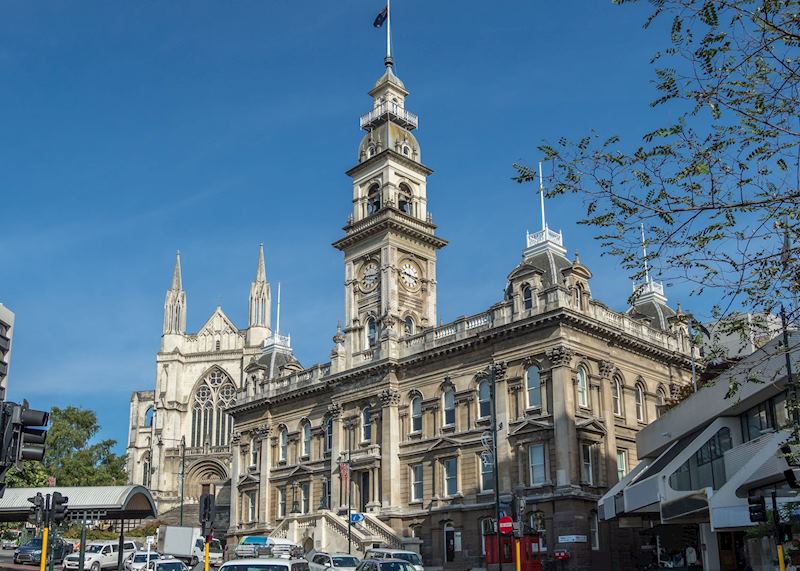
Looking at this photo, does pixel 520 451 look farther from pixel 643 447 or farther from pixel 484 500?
pixel 643 447

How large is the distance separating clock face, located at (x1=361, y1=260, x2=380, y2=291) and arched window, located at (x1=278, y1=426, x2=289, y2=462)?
474 inches

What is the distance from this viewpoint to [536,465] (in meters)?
47.0

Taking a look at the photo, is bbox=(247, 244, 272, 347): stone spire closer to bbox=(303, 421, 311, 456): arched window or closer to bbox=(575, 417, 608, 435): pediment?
bbox=(303, 421, 311, 456): arched window

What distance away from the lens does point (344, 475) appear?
5441 cm

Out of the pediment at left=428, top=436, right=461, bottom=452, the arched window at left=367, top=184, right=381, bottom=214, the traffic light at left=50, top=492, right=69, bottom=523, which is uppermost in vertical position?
the arched window at left=367, top=184, right=381, bottom=214

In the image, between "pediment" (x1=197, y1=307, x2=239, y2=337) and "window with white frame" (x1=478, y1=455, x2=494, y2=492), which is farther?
"pediment" (x1=197, y1=307, x2=239, y2=337)

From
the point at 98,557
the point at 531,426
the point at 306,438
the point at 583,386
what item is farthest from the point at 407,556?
the point at 306,438

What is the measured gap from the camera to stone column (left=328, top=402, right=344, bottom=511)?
5697cm

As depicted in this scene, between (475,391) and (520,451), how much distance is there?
4.75m

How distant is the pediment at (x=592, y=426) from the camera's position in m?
46.3

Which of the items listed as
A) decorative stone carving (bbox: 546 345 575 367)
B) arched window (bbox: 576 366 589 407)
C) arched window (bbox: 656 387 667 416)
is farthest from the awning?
arched window (bbox: 656 387 667 416)

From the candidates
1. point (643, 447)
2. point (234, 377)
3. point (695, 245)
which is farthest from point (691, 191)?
point (234, 377)

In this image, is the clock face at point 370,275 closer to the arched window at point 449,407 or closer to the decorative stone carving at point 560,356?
the arched window at point 449,407

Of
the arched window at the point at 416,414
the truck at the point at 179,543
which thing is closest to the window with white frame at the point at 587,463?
the arched window at the point at 416,414
